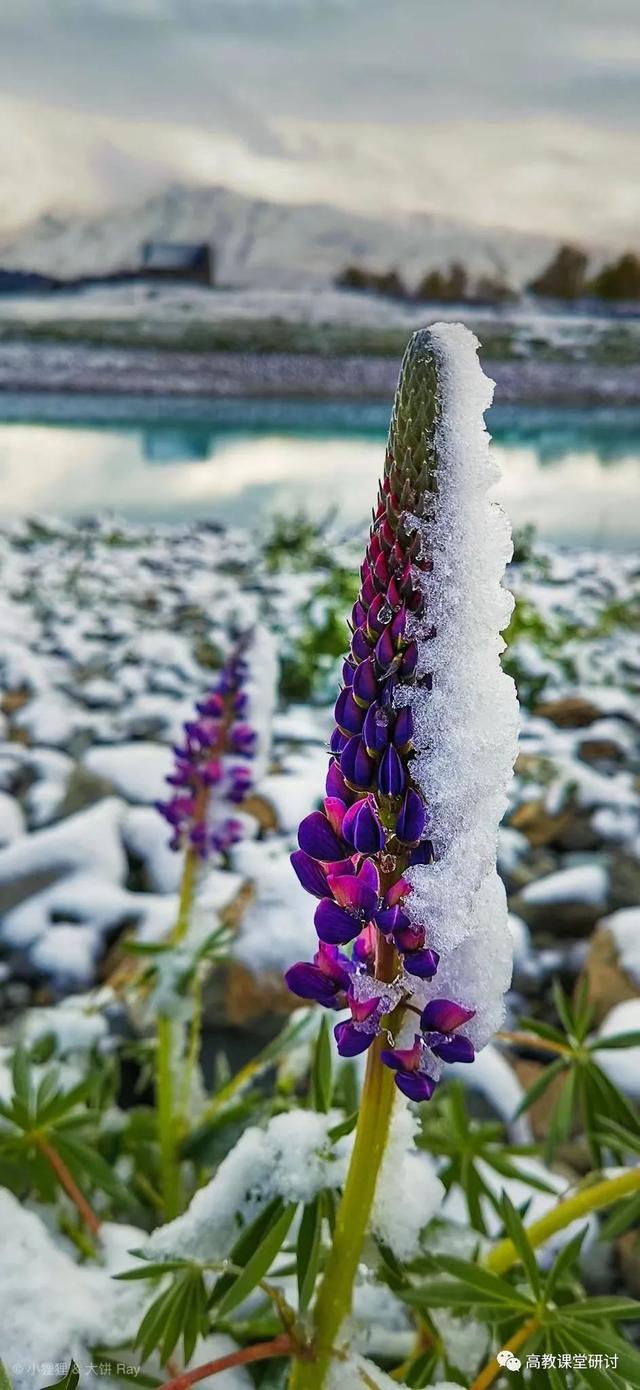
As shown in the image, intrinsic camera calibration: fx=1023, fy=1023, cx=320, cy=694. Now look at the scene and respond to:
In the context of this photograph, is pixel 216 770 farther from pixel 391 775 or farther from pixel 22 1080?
pixel 391 775

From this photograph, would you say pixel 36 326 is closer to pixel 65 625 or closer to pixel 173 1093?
pixel 65 625

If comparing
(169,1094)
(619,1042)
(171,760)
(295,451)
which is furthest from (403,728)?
(295,451)

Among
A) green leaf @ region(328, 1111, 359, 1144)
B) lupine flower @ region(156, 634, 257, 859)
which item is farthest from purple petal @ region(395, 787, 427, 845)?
lupine flower @ region(156, 634, 257, 859)

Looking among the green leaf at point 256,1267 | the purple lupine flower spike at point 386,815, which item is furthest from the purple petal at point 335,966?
the green leaf at point 256,1267

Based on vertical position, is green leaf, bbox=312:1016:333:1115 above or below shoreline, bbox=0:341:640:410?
below

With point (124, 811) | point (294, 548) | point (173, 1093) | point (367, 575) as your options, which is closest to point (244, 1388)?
point (173, 1093)

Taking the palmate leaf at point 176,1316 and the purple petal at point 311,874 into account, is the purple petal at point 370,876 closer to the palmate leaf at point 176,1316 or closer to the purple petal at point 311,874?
the purple petal at point 311,874

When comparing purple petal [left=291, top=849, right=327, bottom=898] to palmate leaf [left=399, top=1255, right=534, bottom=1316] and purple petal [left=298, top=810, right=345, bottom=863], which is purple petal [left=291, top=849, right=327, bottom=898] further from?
palmate leaf [left=399, top=1255, right=534, bottom=1316]
